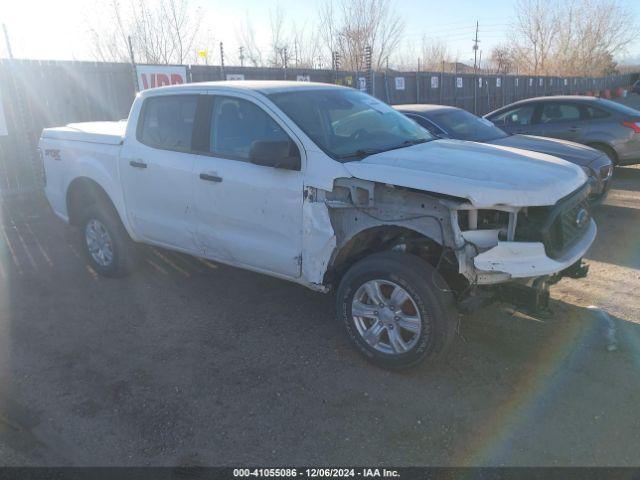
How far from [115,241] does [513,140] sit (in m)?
5.54

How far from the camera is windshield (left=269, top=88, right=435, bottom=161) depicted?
12.6ft

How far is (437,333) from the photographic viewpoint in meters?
3.29

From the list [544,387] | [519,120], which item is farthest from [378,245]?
[519,120]

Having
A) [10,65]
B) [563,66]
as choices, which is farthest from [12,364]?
[563,66]

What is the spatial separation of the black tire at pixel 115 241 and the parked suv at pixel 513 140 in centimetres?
382

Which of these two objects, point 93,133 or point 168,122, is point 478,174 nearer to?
point 168,122

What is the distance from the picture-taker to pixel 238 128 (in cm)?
421

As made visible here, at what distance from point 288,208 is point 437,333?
4.50ft

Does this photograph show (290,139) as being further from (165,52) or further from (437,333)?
(165,52)

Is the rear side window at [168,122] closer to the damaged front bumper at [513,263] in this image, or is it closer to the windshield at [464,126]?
the damaged front bumper at [513,263]

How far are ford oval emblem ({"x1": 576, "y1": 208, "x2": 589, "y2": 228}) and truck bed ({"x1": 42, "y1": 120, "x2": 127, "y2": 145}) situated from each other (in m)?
4.09

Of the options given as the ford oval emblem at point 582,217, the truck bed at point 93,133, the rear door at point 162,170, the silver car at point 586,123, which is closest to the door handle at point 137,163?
the rear door at point 162,170

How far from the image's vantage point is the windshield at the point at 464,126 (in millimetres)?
7551

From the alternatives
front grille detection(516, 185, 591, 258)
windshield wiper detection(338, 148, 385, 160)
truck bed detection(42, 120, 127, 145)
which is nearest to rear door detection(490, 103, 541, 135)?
front grille detection(516, 185, 591, 258)
